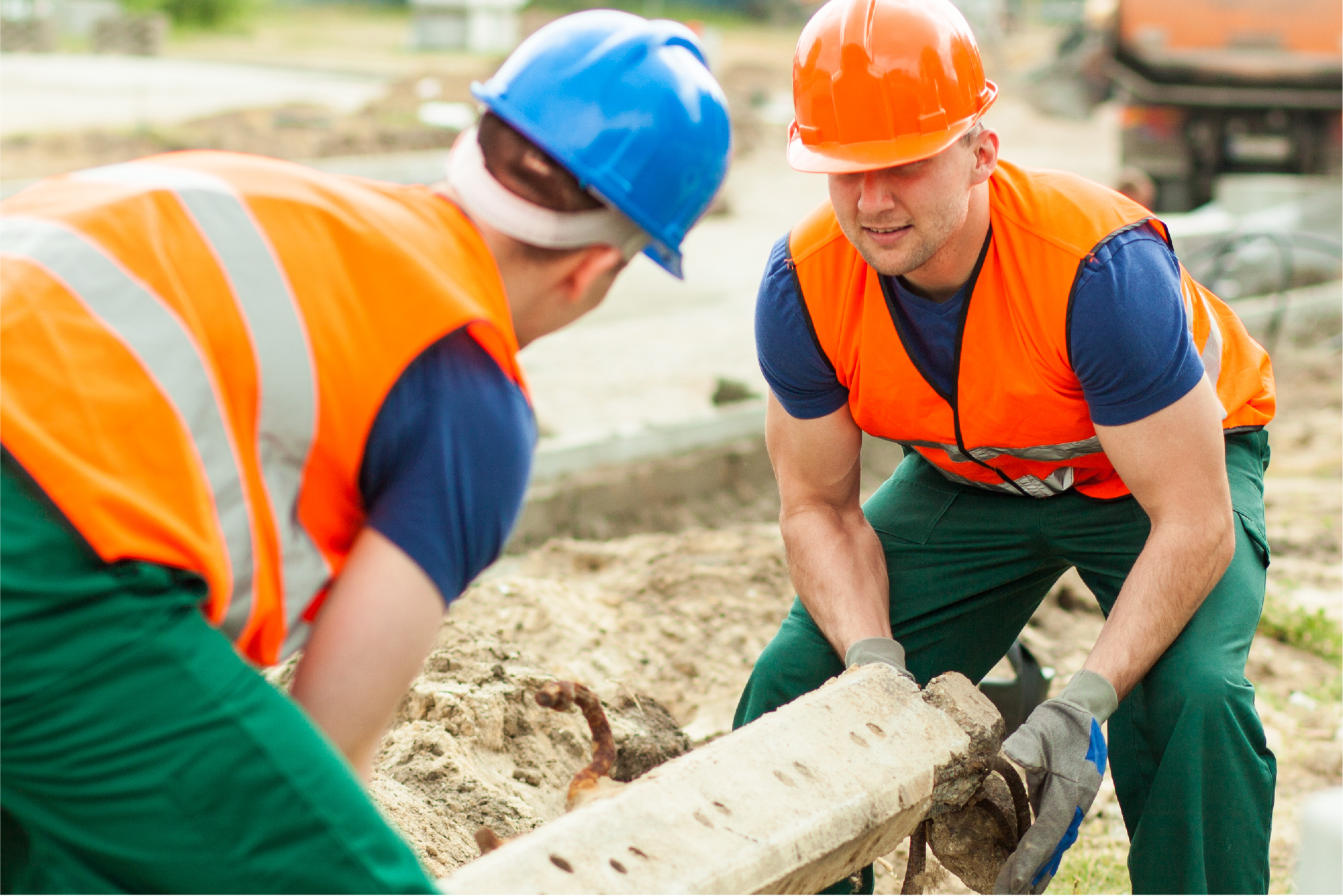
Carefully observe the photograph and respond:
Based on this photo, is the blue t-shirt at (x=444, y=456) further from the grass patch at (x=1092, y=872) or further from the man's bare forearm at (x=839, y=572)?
the grass patch at (x=1092, y=872)

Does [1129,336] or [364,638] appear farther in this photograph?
[1129,336]

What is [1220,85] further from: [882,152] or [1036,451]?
[882,152]

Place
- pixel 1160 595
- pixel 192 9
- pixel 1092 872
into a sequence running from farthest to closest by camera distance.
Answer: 1. pixel 192 9
2. pixel 1092 872
3. pixel 1160 595

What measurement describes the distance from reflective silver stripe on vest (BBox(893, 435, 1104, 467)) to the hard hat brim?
68 centimetres

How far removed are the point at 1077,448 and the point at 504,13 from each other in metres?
26.1

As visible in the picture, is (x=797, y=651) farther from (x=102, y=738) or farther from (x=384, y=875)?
(x=102, y=738)

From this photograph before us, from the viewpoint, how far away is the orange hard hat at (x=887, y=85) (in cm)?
262

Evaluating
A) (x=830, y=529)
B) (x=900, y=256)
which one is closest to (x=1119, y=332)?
(x=900, y=256)

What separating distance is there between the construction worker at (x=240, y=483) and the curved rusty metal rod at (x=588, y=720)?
517 millimetres

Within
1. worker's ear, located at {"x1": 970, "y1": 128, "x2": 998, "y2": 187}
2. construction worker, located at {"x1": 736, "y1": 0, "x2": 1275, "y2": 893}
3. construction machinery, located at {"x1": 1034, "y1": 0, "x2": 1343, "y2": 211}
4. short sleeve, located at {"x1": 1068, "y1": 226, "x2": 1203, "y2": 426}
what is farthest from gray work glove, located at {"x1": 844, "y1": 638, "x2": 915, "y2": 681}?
construction machinery, located at {"x1": 1034, "y1": 0, "x2": 1343, "y2": 211}

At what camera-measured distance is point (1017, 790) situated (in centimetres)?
251

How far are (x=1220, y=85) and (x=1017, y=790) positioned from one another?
10571 millimetres

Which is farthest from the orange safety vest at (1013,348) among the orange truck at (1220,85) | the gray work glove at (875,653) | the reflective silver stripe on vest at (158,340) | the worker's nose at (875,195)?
the orange truck at (1220,85)

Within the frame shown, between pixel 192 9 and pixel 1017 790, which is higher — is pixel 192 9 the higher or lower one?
the lower one
